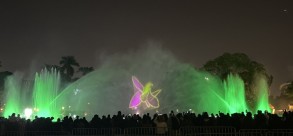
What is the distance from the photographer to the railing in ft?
63.5

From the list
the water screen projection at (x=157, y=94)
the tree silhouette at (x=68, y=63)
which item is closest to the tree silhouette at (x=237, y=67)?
the water screen projection at (x=157, y=94)

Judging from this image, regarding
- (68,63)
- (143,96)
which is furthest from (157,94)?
(68,63)

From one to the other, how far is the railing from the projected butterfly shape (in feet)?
123

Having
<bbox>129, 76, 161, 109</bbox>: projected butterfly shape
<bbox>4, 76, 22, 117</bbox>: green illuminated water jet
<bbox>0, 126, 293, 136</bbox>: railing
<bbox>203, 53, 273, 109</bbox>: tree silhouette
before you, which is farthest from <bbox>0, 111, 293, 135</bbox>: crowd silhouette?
<bbox>203, 53, 273, 109</bbox>: tree silhouette

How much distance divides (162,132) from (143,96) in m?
41.4

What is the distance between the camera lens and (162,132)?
21078 millimetres

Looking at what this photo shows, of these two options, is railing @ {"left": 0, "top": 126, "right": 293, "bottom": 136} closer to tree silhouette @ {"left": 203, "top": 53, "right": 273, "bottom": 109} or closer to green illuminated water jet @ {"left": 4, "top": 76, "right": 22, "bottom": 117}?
green illuminated water jet @ {"left": 4, "top": 76, "right": 22, "bottom": 117}

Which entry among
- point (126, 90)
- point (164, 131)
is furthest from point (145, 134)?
point (126, 90)

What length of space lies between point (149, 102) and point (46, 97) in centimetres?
1672

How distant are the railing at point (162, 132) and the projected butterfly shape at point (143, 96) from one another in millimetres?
37499

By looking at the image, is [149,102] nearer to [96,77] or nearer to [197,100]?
[197,100]

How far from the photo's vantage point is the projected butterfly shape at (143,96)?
Answer: 61.9 meters

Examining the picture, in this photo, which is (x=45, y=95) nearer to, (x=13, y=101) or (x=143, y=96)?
(x=13, y=101)

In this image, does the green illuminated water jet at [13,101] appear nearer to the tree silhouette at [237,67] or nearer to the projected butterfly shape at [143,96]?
the projected butterfly shape at [143,96]
